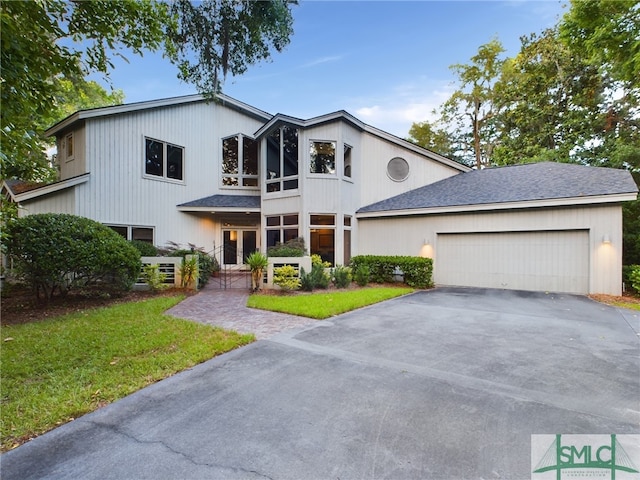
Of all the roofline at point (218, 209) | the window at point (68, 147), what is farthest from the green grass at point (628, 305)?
the window at point (68, 147)

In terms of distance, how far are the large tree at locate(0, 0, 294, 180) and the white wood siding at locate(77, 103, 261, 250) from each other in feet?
6.98

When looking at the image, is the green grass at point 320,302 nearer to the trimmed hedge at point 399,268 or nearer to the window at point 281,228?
the trimmed hedge at point 399,268

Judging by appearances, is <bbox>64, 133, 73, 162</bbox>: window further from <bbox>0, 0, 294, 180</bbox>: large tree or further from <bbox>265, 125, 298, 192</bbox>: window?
<bbox>265, 125, 298, 192</bbox>: window

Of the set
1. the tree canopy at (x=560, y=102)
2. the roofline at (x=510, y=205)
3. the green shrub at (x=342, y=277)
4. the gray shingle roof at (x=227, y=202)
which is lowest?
the green shrub at (x=342, y=277)

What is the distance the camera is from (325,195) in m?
11.4

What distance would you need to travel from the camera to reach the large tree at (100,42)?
338cm

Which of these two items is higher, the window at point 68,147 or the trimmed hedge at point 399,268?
the window at point 68,147

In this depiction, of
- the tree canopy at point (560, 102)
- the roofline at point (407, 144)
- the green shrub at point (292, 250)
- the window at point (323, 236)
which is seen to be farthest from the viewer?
the roofline at point (407, 144)

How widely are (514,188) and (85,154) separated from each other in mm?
15452

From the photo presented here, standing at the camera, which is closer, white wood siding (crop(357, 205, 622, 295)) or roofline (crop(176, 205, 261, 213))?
white wood siding (crop(357, 205, 622, 295))

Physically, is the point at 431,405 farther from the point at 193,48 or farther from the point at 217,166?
the point at 217,166

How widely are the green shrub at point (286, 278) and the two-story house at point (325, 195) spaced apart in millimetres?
2432

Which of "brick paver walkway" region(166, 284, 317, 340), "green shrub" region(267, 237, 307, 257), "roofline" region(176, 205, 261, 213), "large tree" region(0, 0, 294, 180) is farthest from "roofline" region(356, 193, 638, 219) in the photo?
"large tree" region(0, 0, 294, 180)

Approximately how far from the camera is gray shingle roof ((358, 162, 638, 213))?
9070mm
